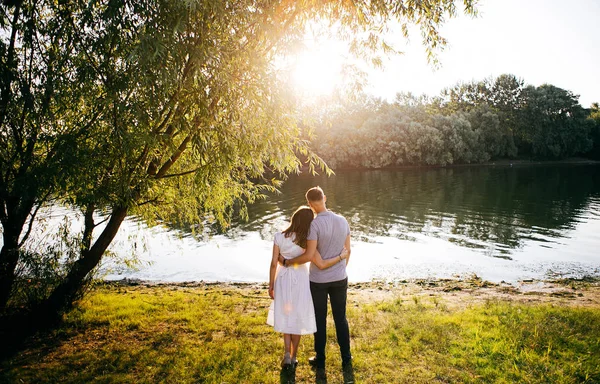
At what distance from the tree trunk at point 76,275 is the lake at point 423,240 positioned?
2.73 ft

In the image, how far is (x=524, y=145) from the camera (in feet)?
243

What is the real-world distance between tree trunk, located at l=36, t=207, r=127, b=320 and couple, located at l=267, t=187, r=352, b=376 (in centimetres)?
337

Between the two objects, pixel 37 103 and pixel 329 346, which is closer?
pixel 37 103

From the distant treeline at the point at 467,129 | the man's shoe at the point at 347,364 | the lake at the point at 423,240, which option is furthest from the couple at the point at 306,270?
the distant treeline at the point at 467,129

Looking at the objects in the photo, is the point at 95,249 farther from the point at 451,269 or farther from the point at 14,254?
the point at 451,269

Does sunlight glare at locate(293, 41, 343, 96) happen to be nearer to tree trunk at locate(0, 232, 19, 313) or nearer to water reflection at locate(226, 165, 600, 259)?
tree trunk at locate(0, 232, 19, 313)

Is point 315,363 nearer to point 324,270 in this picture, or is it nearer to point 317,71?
point 324,270

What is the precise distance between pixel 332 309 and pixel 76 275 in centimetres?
477

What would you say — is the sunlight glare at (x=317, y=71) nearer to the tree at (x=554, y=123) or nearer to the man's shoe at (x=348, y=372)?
the man's shoe at (x=348, y=372)

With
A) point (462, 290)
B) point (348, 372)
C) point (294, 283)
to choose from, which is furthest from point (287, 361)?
point (462, 290)

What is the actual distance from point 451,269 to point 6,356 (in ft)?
41.9

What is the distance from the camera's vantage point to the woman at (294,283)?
15.3 feet

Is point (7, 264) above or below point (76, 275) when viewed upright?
above

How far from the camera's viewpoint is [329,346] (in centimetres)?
568
